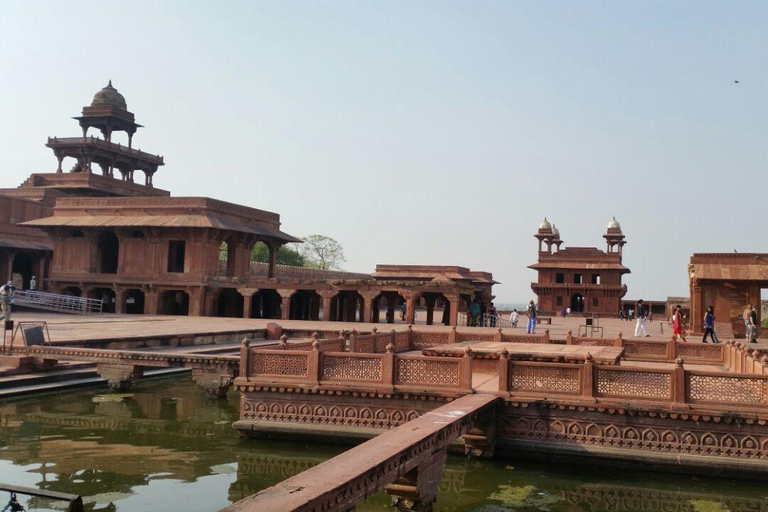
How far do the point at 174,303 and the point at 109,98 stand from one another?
18861 mm

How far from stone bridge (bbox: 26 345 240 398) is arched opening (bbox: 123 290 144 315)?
83.2 feet

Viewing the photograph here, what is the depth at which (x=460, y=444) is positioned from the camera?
9719mm

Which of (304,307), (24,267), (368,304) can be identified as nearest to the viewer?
(368,304)

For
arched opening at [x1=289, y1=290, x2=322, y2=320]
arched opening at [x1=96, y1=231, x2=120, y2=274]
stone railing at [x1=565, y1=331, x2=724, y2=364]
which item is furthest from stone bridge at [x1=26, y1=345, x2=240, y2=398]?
arched opening at [x1=96, y1=231, x2=120, y2=274]

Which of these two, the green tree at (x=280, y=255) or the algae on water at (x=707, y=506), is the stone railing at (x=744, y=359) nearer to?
the algae on water at (x=707, y=506)

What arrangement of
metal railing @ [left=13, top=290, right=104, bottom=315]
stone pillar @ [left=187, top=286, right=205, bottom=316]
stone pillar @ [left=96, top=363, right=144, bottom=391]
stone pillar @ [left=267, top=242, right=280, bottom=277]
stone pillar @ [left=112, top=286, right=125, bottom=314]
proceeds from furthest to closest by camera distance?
stone pillar @ [left=267, top=242, right=280, bottom=277] < stone pillar @ [left=112, top=286, right=125, bottom=314] < stone pillar @ [left=187, top=286, right=205, bottom=316] < metal railing @ [left=13, top=290, right=104, bottom=315] < stone pillar @ [left=96, top=363, right=144, bottom=391]

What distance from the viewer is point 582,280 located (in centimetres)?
6141

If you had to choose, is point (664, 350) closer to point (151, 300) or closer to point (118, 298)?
point (151, 300)

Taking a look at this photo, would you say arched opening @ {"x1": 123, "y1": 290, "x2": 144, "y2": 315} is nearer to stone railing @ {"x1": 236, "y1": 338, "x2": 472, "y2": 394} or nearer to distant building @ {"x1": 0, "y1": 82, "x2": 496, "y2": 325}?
distant building @ {"x1": 0, "y1": 82, "x2": 496, "y2": 325}

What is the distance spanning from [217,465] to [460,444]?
3175 millimetres

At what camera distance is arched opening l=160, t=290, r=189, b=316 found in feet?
123

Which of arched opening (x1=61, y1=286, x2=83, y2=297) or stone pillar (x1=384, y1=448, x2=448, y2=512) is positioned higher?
arched opening (x1=61, y1=286, x2=83, y2=297)

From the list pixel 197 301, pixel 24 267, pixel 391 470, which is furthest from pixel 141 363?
pixel 24 267

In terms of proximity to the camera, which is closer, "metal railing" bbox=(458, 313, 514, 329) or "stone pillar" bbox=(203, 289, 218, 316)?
"stone pillar" bbox=(203, 289, 218, 316)
